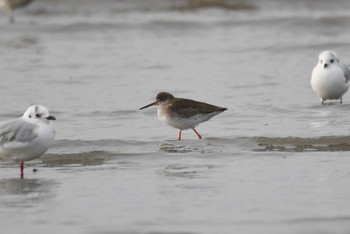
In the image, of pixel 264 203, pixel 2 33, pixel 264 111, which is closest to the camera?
pixel 264 203

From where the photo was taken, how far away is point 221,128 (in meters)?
12.0

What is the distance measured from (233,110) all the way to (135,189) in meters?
4.43

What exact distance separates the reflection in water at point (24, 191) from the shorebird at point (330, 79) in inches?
212

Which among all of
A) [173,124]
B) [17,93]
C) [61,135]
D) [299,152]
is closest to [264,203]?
[299,152]

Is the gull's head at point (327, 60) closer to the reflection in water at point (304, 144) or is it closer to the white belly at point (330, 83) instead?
the white belly at point (330, 83)

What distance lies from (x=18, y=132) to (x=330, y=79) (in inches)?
217

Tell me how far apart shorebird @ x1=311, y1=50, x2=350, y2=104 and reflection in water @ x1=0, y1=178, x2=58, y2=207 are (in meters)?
5.38

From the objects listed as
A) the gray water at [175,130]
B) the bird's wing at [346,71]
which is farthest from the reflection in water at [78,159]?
the bird's wing at [346,71]

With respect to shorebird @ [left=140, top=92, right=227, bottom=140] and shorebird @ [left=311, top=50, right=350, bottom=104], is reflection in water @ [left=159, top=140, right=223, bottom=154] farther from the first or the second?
shorebird @ [left=311, top=50, right=350, bottom=104]

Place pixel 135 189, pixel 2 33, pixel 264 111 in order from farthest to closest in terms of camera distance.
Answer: pixel 2 33, pixel 264 111, pixel 135 189

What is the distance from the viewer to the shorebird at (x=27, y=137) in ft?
30.2

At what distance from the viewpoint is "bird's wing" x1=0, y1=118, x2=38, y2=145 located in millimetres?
9211

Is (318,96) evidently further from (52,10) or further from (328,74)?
(52,10)

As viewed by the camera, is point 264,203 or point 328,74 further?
point 328,74
